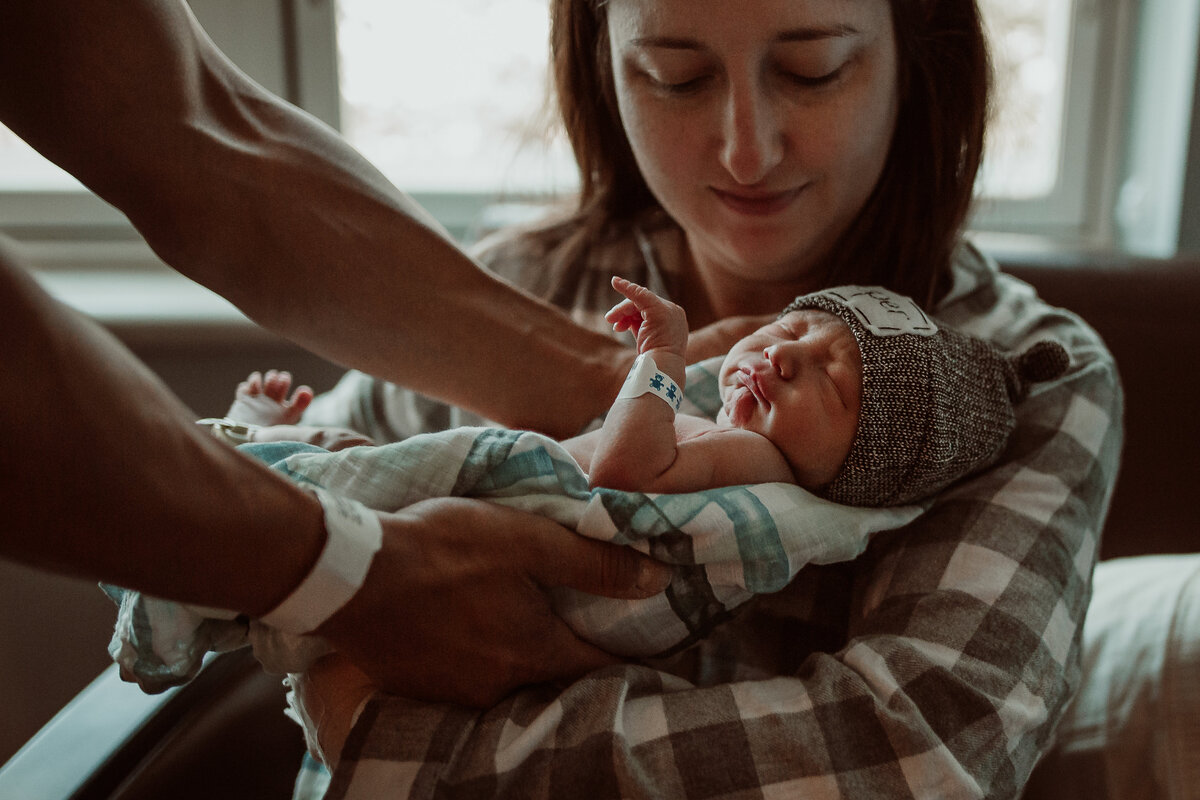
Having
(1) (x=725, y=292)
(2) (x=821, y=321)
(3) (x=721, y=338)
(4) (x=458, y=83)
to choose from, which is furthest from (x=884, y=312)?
(4) (x=458, y=83)

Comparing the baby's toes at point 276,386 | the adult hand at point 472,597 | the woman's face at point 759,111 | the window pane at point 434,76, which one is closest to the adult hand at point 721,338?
the woman's face at point 759,111

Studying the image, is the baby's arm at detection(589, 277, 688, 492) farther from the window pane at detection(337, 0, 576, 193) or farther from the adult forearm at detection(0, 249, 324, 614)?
the window pane at detection(337, 0, 576, 193)

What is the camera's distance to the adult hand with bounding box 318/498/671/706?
0.67 metres

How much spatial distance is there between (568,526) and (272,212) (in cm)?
44

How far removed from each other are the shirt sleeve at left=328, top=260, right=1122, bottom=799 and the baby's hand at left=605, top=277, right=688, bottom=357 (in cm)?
27

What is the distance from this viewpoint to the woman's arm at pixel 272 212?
2.74 ft

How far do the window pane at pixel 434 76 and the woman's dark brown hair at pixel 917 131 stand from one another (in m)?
0.66

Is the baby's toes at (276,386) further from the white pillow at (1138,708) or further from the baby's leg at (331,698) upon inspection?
the white pillow at (1138,708)

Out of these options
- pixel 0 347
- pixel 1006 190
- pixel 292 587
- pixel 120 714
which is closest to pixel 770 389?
pixel 292 587

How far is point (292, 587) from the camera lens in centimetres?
62

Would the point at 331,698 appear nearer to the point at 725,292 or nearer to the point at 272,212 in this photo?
the point at 272,212

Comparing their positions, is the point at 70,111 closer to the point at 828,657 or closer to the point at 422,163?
the point at 828,657

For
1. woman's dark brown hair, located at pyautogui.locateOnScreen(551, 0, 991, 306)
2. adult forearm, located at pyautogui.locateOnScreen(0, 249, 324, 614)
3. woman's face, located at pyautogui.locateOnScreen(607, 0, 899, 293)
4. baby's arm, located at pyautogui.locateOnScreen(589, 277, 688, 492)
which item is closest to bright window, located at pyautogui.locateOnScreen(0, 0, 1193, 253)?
woman's dark brown hair, located at pyautogui.locateOnScreen(551, 0, 991, 306)

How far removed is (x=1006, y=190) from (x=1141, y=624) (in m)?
1.22
